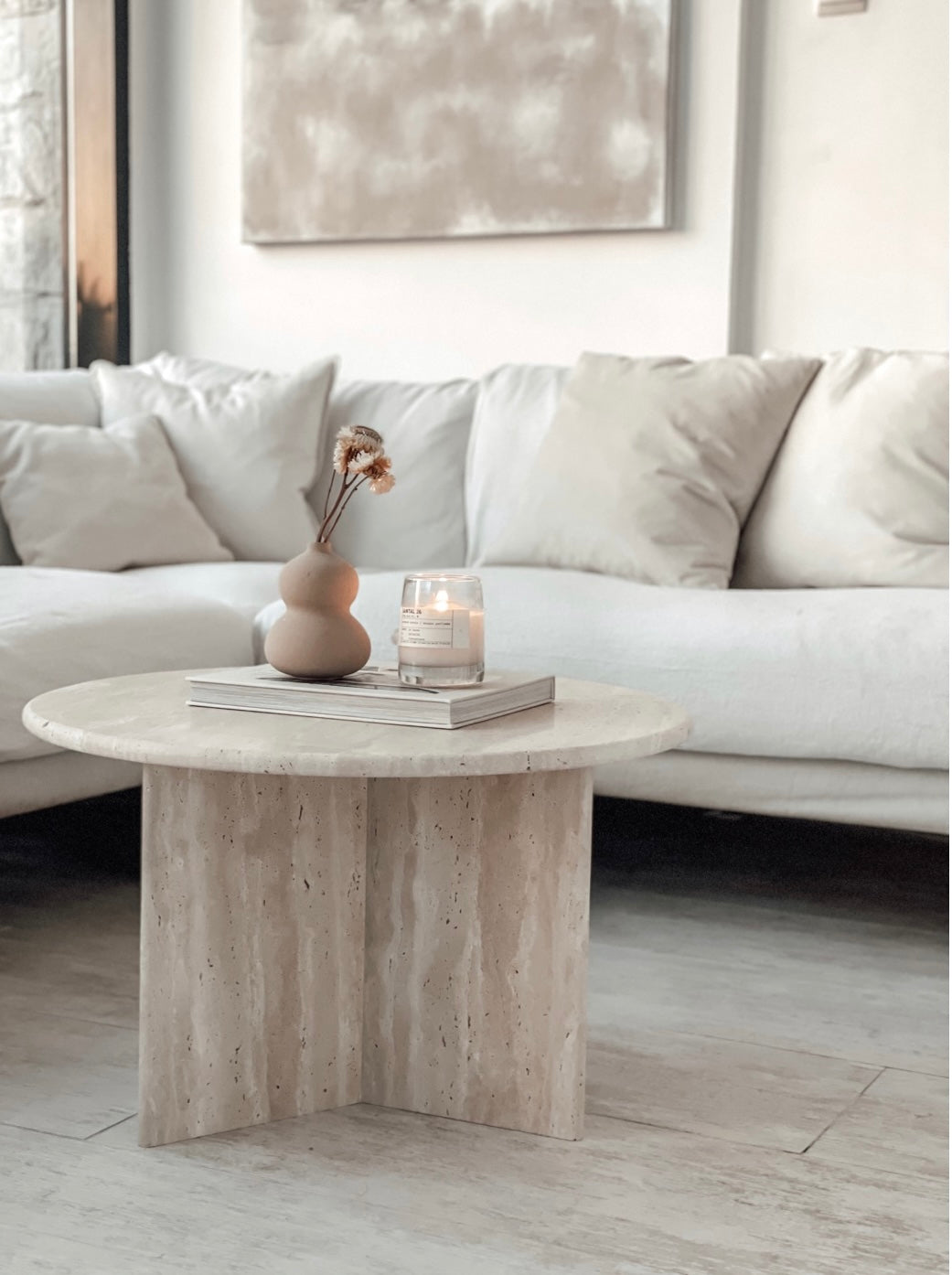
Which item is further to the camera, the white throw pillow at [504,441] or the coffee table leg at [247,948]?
the white throw pillow at [504,441]

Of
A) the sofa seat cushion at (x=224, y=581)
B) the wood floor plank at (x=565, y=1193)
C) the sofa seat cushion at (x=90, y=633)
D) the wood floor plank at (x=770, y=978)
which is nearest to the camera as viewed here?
the wood floor plank at (x=565, y=1193)

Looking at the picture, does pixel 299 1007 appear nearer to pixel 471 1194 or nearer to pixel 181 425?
pixel 471 1194

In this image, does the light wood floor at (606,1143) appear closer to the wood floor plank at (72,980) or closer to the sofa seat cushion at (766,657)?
the wood floor plank at (72,980)

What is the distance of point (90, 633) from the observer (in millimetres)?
2412

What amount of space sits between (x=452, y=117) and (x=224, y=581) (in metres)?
1.43

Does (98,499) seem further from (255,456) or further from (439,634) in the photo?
(439,634)

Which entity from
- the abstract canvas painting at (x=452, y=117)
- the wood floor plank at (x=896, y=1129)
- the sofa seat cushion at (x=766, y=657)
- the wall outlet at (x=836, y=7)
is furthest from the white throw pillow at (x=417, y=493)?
the wood floor plank at (x=896, y=1129)

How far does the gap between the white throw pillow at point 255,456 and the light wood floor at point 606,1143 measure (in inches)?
41.3

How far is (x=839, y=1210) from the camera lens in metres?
1.52

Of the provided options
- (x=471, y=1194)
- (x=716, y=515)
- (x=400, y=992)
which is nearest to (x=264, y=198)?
(x=716, y=515)

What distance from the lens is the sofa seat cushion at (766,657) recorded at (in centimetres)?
227

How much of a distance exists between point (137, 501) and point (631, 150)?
4.52 feet

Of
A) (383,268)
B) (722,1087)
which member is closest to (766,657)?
(722,1087)

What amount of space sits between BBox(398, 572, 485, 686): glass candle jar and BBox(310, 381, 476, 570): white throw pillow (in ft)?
5.09
